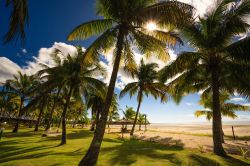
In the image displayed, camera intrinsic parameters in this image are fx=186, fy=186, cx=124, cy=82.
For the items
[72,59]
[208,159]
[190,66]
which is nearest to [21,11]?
[208,159]

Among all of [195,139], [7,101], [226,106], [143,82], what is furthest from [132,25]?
[7,101]

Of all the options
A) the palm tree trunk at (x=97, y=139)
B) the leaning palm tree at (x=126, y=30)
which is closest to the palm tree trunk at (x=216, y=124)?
the leaning palm tree at (x=126, y=30)

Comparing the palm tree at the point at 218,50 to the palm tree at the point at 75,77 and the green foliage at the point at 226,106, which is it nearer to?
the palm tree at the point at 75,77

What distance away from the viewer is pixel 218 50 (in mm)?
11133

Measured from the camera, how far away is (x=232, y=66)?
11.0m

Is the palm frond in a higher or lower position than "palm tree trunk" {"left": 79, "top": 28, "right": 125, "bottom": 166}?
higher

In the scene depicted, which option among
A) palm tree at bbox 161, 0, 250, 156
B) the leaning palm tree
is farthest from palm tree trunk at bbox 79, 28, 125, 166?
palm tree at bbox 161, 0, 250, 156

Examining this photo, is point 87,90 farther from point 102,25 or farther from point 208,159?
point 208,159

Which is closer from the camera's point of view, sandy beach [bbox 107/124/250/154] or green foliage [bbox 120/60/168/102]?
sandy beach [bbox 107/124/250/154]

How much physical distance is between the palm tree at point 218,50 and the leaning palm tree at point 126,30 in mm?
1870

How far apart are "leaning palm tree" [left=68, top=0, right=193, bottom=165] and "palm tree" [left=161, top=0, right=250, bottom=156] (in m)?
1.87

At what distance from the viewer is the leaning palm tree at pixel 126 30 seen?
8.10 metres

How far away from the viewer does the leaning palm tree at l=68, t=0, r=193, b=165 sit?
8102 mm

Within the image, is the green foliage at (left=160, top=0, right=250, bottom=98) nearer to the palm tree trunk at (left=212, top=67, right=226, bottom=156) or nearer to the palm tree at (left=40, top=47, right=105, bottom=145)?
the palm tree trunk at (left=212, top=67, right=226, bottom=156)
